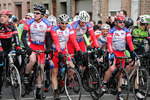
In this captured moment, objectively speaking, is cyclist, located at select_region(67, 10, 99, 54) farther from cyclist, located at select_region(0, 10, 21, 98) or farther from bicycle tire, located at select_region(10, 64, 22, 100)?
bicycle tire, located at select_region(10, 64, 22, 100)

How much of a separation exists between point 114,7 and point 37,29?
13431mm

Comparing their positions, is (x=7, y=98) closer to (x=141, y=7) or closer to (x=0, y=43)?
(x=0, y=43)

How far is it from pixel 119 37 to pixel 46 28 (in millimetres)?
1797

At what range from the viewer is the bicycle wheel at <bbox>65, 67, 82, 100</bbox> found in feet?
23.9

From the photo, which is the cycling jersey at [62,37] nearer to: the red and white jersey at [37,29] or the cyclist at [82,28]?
the red and white jersey at [37,29]

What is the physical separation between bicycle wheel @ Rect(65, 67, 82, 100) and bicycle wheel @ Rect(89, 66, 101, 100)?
0.59 m

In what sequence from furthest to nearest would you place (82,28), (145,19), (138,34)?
(82,28) → (138,34) → (145,19)

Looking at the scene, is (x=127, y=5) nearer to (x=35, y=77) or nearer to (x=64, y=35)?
(x=64, y=35)

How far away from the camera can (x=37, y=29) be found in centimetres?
777

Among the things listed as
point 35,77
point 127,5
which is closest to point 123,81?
point 35,77

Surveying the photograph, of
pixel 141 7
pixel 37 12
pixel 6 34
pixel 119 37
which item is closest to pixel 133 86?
pixel 119 37

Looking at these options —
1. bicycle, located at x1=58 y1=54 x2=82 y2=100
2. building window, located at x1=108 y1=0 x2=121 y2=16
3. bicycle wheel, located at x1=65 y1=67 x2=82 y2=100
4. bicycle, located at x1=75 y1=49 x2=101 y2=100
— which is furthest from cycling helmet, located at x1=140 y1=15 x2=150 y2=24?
building window, located at x1=108 y1=0 x2=121 y2=16

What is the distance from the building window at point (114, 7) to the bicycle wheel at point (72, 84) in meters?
13.0

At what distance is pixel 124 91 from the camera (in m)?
7.70
